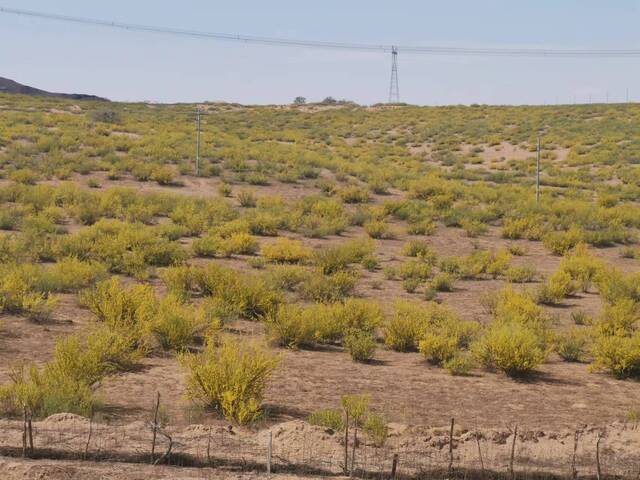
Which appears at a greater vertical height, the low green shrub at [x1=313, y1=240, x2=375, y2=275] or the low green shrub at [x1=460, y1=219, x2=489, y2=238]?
the low green shrub at [x1=460, y1=219, x2=489, y2=238]

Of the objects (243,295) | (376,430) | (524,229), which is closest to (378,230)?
(524,229)

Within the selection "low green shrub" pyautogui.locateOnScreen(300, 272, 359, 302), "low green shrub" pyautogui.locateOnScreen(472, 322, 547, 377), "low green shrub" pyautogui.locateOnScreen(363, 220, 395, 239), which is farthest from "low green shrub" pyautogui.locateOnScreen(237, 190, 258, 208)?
"low green shrub" pyautogui.locateOnScreen(472, 322, 547, 377)

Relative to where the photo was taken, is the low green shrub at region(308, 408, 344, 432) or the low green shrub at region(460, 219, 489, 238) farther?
the low green shrub at region(460, 219, 489, 238)

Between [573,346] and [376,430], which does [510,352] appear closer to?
[573,346]

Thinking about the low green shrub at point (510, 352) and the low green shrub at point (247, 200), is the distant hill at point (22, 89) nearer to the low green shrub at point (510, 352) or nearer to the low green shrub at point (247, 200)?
the low green shrub at point (247, 200)

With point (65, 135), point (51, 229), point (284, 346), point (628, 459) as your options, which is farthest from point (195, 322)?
point (65, 135)

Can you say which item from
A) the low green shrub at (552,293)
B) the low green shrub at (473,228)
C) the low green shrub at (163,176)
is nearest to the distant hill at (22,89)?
the low green shrub at (163,176)

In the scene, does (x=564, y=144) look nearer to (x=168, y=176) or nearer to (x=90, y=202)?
(x=168, y=176)

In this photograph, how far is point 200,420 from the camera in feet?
32.5

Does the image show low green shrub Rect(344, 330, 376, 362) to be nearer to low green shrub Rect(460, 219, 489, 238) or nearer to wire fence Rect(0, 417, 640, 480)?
wire fence Rect(0, 417, 640, 480)

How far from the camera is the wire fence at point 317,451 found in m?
8.12

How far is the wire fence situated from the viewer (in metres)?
8.12

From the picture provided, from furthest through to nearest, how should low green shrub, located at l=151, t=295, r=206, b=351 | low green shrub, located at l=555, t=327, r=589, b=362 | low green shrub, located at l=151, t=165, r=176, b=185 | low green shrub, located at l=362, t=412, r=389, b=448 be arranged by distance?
low green shrub, located at l=151, t=165, r=176, b=185, low green shrub, located at l=555, t=327, r=589, b=362, low green shrub, located at l=151, t=295, r=206, b=351, low green shrub, located at l=362, t=412, r=389, b=448

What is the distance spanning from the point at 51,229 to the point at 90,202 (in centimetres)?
396
